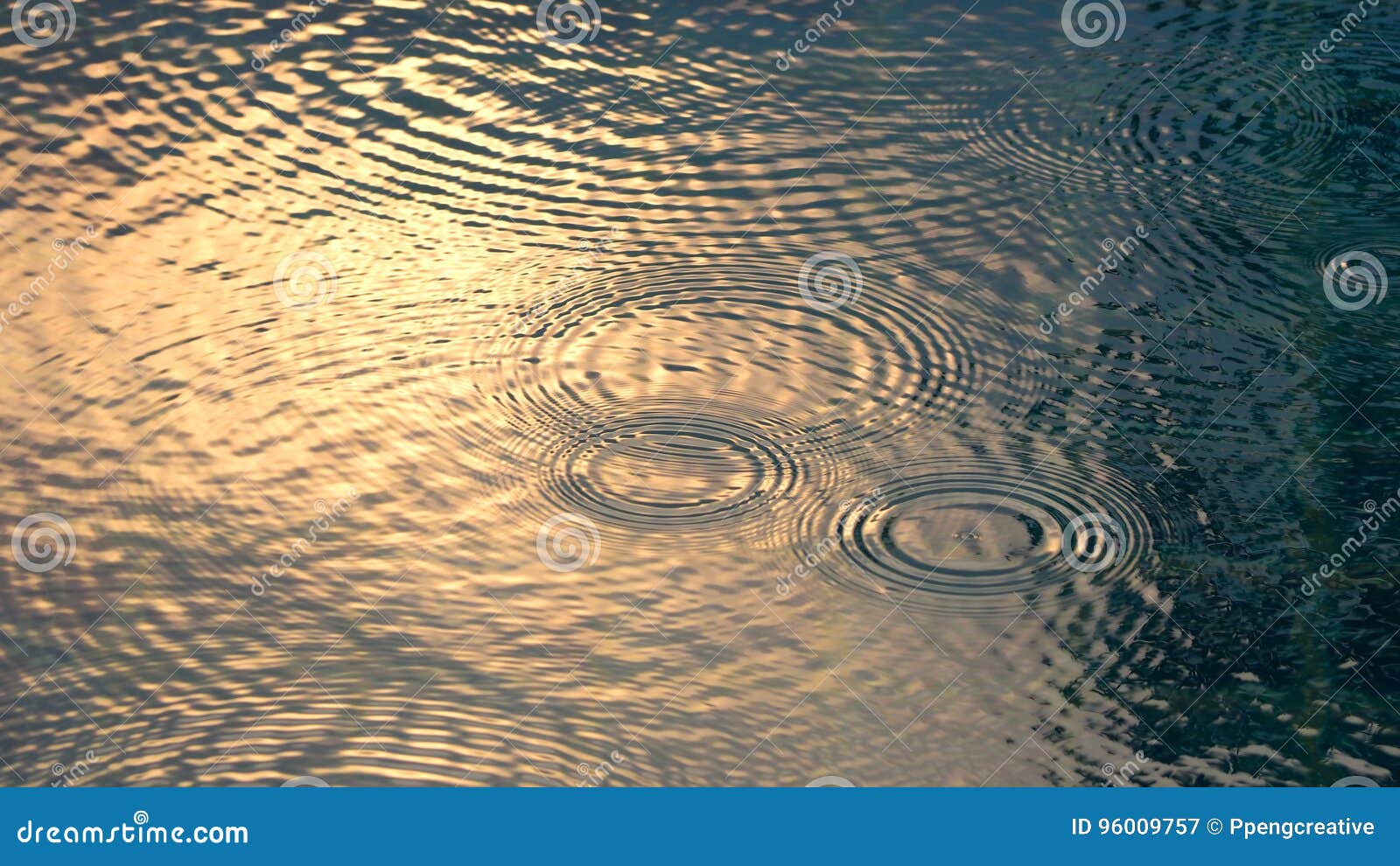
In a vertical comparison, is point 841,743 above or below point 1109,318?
below

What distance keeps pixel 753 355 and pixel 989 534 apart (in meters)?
0.43

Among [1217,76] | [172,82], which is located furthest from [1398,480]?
[172,82]

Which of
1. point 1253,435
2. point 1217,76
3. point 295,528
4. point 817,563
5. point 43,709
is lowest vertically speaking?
point 43,709

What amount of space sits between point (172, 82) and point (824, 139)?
1.01 meters

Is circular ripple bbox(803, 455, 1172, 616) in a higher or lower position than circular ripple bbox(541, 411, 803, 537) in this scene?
higher

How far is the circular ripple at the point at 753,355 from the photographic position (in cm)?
197

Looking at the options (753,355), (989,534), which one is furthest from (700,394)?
(989,534)

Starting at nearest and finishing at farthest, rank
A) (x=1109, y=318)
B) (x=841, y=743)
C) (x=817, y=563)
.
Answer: (x=841, y=743)
(x=817, y=563)
(x=1109, y=318)

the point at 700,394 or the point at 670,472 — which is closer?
the point at 670,472

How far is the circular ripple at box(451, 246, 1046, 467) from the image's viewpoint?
1971 millimetres

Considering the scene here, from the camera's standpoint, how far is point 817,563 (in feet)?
5.78

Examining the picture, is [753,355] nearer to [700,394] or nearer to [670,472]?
[700,394]

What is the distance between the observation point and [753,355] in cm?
206

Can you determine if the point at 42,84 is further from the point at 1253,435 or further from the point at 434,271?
the point at 1253,435
